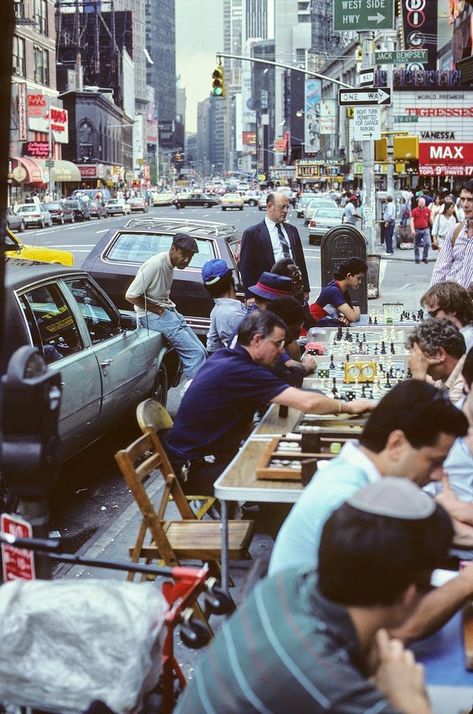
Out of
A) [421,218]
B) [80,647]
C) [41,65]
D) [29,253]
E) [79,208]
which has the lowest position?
[80,647]

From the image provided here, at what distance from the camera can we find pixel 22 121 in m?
73.4

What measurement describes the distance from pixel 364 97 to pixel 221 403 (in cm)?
1376

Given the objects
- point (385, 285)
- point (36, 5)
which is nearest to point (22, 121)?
point (36, 5)

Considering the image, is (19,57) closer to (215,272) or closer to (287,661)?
(215,272)

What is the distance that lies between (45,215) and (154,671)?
54.7 metres

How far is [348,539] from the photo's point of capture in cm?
226

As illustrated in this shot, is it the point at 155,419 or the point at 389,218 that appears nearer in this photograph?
the point at 155,419

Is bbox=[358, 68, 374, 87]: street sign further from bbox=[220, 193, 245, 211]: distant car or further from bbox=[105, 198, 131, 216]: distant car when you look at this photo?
bbox=[220, 193, 245, 211]: distant car

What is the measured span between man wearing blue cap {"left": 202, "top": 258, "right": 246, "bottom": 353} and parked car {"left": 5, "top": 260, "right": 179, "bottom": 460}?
827 mm

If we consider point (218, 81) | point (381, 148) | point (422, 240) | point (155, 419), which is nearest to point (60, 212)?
point (218, 81)

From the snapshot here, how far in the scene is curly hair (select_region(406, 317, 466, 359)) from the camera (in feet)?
19.4

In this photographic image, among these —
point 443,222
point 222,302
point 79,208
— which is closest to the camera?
point 222,302

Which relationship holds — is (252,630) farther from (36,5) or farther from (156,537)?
(36,5)

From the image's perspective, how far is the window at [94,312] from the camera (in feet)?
27.9
